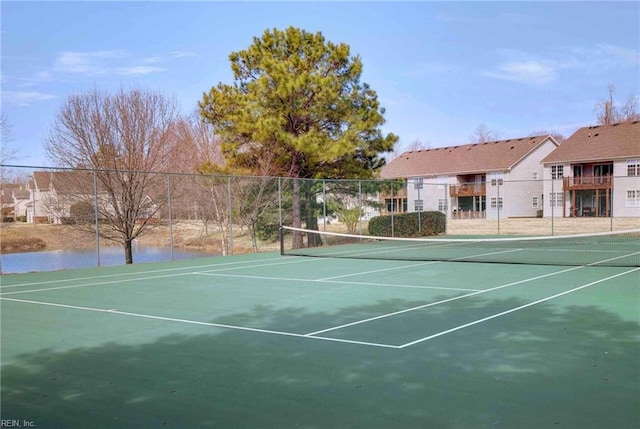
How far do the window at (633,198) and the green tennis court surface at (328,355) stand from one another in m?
31.1

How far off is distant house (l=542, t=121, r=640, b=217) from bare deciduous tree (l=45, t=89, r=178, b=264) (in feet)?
91.7

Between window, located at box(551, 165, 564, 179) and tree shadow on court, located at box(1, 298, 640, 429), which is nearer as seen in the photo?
tree shadow on court, located at box(1, 298, 640, 429)

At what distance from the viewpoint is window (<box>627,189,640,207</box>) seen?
3812 cm

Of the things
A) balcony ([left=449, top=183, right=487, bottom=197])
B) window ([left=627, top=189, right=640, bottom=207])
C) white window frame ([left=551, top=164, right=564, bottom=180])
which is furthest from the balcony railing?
balcony ([left=449, top=183, right=487, bottom=197])

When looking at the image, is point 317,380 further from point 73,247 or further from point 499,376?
point 73,247

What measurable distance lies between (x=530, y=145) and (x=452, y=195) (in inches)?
297

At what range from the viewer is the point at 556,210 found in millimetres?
44094

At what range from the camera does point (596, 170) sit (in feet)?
143

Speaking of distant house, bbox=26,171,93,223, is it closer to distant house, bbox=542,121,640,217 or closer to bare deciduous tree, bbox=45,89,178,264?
bare deciduous tree, bbox=45,89,178,264

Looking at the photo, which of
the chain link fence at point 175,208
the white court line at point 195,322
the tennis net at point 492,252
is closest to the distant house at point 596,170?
the tennis net at point 492,252

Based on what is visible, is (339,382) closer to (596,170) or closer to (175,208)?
(175,208)

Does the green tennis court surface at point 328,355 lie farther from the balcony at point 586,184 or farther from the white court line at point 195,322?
the balcony at point 586,184

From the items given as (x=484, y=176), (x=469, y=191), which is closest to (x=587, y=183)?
(x=484, y=176)

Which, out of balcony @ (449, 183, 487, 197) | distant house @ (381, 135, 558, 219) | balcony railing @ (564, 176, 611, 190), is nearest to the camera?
balcony railing @ (564, 176, 611, 190)
